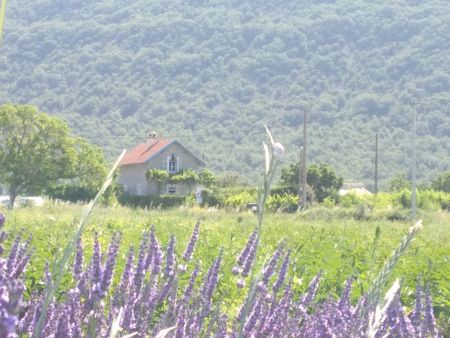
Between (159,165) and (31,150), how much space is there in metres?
17.6

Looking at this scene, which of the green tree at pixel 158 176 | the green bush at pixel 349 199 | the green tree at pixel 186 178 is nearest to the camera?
the green bush at pixel 349 199

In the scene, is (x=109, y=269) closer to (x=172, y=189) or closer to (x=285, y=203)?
(x=285, y=203)

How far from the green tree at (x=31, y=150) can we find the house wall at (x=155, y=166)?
48.1 ft

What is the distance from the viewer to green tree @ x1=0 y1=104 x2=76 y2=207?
4988 cm

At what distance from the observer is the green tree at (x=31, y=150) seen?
49875 millimetres

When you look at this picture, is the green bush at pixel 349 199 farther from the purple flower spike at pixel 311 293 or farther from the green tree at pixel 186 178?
the purple flower spike at pixel 311 293

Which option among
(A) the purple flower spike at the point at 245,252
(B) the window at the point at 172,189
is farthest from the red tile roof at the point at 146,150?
(A) the purple flower spike at the point at 245,252

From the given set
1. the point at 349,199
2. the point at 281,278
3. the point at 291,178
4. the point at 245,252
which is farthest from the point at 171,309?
the point at 291,178

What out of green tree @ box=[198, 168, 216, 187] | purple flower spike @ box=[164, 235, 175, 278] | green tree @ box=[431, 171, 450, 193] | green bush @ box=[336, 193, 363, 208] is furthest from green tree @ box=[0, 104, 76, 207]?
purple flower spike @ box=[164, 235, 175, 278]

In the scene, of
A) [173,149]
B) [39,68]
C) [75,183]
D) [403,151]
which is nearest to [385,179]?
[403,151]

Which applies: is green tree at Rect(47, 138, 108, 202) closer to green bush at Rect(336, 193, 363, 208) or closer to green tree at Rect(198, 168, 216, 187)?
green tree at Rect(198, 168, 216, 187)

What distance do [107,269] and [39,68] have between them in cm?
18211

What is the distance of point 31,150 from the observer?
4966cm

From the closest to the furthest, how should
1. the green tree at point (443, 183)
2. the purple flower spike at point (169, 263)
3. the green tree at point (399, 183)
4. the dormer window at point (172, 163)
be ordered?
1. the purple flower spike at point (169, 263)
2. the dormer window at point (172, 163)
3. the green tree at point (443, 183)
4. the green tree at point (399, 183)
